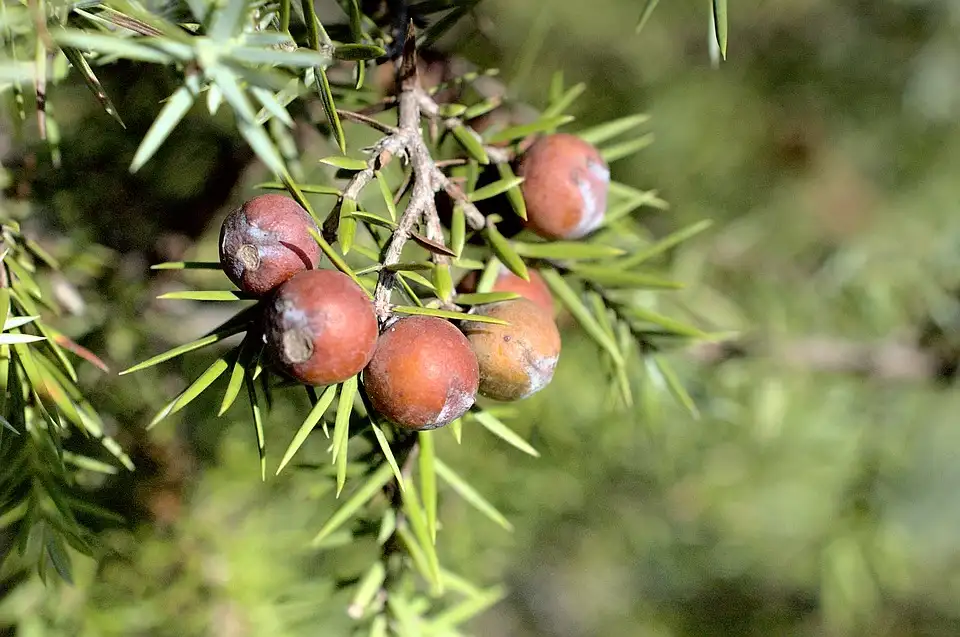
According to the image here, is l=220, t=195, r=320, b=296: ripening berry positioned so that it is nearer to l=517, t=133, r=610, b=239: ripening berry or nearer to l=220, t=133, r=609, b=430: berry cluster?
l=220, t=133, r=609, b=430: berry cluster

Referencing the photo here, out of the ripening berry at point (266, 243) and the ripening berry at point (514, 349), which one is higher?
the ripening berry at point (266, 243)

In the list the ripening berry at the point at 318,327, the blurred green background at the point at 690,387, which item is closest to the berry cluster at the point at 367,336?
the ripening berry at the point at 318,327

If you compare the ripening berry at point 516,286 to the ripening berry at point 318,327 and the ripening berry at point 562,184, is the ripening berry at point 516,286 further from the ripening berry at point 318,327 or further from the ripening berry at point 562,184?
the ripening berry at point 318,327

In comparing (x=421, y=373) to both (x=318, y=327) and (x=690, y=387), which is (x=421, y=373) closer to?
(x=318, y=327)

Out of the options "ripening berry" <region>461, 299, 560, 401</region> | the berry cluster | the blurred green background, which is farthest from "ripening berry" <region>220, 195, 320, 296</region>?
the blurred green background

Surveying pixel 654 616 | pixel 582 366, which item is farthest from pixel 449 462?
pixel 654 616

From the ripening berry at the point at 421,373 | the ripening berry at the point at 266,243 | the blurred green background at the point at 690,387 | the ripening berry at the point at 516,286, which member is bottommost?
the blurred green background at the point at 690,387
